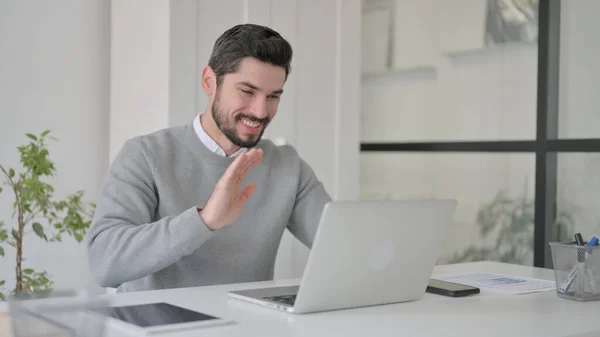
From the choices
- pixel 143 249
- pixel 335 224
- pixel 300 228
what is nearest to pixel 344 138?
pixel 300 228

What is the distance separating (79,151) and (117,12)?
65cm

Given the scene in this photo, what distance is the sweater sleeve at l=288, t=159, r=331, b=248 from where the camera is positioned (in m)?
2.51

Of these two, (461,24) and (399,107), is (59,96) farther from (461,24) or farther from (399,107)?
(461,24)

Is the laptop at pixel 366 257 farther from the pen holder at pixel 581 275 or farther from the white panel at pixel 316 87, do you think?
the white panel at pixel 316 87

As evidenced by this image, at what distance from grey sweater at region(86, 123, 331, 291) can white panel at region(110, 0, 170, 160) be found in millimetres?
715

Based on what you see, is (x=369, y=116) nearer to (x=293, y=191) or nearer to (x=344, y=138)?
(x=344, y=138)

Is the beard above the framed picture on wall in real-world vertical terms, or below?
below

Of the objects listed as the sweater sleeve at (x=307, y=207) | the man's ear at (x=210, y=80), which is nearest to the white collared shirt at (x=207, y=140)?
the man's ear at (x=210, y=80)

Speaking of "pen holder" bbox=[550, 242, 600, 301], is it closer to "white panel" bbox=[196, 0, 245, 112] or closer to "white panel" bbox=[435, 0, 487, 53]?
"white panel" bbox=[196, 0, 245, 112]

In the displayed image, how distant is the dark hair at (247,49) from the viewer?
237 cm

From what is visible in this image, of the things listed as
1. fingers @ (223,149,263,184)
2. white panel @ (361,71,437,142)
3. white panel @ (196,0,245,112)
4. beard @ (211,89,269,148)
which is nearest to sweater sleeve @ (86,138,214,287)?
fingers @ (223,149,263,184)

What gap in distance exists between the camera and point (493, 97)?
352 cm

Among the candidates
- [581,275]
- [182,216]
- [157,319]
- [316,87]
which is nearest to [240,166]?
[182,216]

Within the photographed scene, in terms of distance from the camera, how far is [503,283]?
2082 mm
